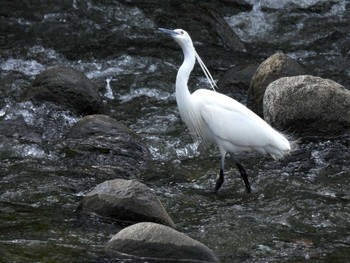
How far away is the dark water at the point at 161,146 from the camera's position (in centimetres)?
599

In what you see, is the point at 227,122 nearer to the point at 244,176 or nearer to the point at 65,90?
the point at 244,176

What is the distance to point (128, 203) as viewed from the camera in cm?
607

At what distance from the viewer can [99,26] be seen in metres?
12.3

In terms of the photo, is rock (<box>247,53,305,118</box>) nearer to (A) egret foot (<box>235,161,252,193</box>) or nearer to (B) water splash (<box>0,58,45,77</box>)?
(A) egret foot (<box>235,161,252,193</box>)

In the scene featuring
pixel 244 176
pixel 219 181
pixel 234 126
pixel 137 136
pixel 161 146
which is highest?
pixel 234 126

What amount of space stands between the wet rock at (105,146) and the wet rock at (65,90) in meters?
0.90

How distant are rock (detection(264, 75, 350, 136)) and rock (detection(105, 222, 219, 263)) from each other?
11.5 feet

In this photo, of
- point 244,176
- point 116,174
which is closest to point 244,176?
point 244,176

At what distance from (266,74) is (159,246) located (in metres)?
4.48

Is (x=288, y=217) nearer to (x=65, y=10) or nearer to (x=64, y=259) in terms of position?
(x=64, y=259)

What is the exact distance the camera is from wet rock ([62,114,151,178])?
7770 mm

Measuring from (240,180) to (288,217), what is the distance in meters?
1.43

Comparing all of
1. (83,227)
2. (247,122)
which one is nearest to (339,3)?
(247,122)

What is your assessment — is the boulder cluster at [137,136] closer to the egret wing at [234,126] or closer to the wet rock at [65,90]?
the wet rock at [65,90]
